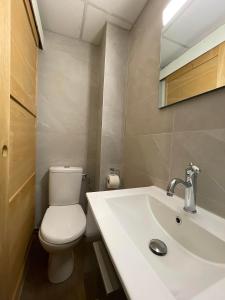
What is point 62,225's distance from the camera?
3.69ft

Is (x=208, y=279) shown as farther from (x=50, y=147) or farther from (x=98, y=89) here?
(x=98, y=89)

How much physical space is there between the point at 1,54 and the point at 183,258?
3.65 ft

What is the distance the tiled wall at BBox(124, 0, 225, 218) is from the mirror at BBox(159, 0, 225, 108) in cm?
6

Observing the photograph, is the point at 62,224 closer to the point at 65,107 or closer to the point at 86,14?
the point at 65,107

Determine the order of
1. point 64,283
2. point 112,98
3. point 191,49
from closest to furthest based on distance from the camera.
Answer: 1. point 191,49
2. point 64,283
3. point 112,98

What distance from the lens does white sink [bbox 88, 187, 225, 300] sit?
0.34 m

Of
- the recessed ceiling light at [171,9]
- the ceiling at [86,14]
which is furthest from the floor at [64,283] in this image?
the ceiling at [86,14]

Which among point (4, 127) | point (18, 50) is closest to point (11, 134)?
point (4, 127)

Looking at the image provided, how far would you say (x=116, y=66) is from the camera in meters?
1.45

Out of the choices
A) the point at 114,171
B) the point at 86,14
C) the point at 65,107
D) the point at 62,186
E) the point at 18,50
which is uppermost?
the point at 86,14

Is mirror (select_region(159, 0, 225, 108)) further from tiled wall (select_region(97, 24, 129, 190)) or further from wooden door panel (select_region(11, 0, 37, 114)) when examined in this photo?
wooden door panel (select_region(11, 0, 37, 114))

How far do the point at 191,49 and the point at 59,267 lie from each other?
5.39ft

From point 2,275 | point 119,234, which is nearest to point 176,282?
point 119,234

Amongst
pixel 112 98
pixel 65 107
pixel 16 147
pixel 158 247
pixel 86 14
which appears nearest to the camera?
pixel 158 247
